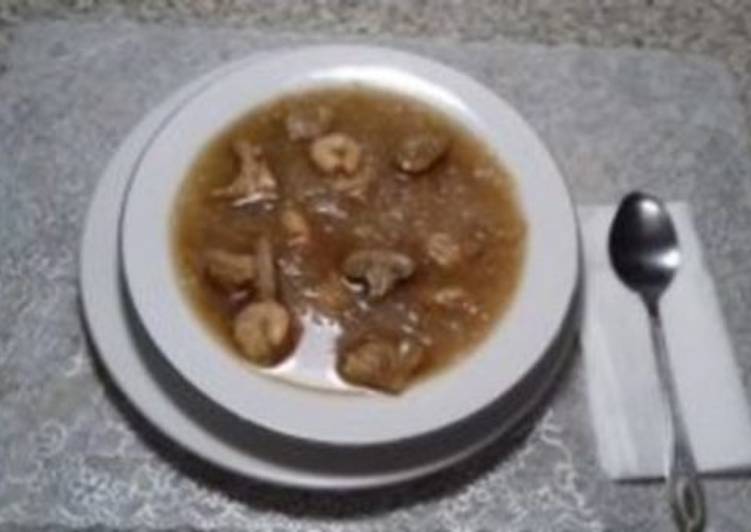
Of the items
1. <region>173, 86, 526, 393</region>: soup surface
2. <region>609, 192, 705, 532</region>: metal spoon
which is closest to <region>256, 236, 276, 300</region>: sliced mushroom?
<region>173, 86, 526, 393</region>: soup surface

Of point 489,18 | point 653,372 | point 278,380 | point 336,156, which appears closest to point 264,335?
point 278,380

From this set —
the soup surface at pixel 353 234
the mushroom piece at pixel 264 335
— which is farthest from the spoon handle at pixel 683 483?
the mushroom piece at pixel 264 335

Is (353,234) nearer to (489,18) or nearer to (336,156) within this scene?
(336,156)

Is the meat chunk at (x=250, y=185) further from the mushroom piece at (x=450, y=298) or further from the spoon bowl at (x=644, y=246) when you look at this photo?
the spoon bowl at (x=644, y=246)

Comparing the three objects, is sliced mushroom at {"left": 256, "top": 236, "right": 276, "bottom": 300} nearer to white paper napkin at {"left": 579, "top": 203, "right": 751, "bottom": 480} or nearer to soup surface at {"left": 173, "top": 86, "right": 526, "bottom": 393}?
soup surface at {"left": 173, "top": 86, "right": 526, "bottom": 393}

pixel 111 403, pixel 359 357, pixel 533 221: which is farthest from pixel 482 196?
pixel 111 403
